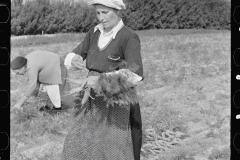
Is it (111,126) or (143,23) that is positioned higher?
(111,126)

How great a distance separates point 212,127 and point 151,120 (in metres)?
0.79

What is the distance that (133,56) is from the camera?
237 centimetres

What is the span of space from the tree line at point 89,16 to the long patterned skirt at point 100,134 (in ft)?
41.7

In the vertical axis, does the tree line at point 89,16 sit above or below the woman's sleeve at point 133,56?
below

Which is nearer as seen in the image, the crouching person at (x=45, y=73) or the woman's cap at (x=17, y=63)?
the woman's cap at (x=17, y=63)

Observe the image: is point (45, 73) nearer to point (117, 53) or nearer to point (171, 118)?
point (171, 118)

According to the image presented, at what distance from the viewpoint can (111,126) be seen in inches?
102

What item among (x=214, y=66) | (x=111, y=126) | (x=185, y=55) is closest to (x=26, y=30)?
(x=185, y=55)

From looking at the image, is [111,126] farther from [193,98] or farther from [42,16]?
[42,16]

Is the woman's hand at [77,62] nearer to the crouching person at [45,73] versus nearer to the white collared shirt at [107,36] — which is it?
the white collared shirt at [107,36]

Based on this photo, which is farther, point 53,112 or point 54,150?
point 53,112

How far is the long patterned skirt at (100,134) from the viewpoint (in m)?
2.60

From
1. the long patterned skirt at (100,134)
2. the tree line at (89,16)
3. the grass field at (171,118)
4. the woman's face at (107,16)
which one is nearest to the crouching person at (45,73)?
Result: the grass field at (171,118)
